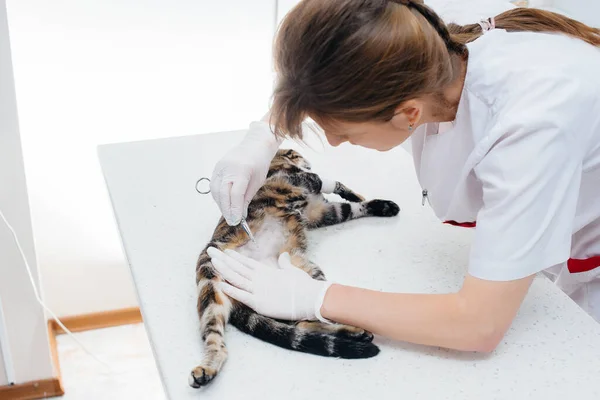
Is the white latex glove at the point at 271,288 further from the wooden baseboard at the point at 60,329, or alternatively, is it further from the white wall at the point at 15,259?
the wooden baseboard at the point at 60,329

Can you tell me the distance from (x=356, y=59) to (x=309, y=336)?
0.44 meters

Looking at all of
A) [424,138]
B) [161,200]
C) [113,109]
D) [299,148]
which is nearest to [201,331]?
[161,200]

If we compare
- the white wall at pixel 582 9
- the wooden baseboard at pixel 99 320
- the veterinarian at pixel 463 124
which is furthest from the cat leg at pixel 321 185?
the wooden baseboard at pixel 99 320

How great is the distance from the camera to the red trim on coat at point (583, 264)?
120cm

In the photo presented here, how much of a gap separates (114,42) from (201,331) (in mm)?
1107

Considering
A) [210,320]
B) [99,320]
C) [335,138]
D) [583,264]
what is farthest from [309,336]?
[99,320]

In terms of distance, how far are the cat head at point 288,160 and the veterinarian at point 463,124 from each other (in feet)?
0.88

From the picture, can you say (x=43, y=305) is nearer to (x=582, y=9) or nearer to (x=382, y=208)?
(x=382, y=208)

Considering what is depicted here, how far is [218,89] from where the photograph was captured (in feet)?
6.55

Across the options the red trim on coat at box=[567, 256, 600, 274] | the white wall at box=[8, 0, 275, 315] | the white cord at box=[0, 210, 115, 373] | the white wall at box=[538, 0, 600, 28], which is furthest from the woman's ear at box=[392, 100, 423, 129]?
the white cord at box=[0, 210, 115, 373]

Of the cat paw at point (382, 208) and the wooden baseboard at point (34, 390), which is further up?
the cat paw at point (382, 208)

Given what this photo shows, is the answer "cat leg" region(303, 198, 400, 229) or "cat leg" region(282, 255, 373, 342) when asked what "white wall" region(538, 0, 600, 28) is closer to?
"cat leg" region(303, 198, 400, 229)

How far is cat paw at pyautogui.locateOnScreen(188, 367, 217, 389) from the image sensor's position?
2.97 ft

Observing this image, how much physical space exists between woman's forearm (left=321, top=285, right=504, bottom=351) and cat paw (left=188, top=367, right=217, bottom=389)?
0.21m
